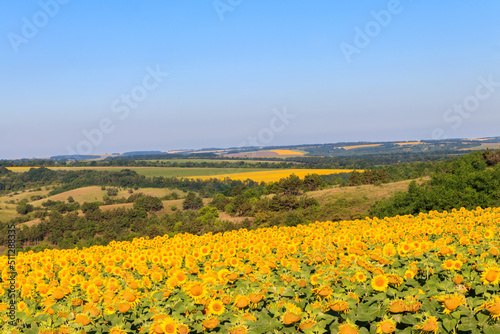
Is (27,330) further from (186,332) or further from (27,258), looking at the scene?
(27,258)

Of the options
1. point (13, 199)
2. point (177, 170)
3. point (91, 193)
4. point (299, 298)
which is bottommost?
point (13, 199)

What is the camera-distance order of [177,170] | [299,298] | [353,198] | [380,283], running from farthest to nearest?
[177,170], [353,198], [299,298], [380,283]

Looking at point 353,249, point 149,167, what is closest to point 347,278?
point 353,249

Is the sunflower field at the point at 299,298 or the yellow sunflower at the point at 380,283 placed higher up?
the yellow sunflower at the point at 380,283

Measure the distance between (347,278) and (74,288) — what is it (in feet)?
13.7

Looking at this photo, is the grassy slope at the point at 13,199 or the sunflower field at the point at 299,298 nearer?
the sunflower field at the point at 299,298

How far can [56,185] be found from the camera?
13475 cm

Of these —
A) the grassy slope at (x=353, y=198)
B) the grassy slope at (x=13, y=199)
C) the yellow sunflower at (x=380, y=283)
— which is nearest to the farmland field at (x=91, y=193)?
the grassy slope at (x=13, y=199)

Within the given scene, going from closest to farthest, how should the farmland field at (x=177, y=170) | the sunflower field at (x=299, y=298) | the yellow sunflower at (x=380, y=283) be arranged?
the sunflower field at (x=299, y=298)
the yellow sunflower at (x=380, y=283)
the farmland field at (x=177, y=170)

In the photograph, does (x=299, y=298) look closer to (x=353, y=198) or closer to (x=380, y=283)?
(x=380, y=283)

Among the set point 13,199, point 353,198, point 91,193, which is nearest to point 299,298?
point 353,198

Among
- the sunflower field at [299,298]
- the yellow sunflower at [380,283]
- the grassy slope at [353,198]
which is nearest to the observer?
the sunflower field at [299,298]

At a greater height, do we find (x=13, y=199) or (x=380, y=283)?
(x=380, y=283)

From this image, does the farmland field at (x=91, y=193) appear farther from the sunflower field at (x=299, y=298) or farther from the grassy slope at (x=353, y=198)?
the sunflower field at (x=299, y=298)
